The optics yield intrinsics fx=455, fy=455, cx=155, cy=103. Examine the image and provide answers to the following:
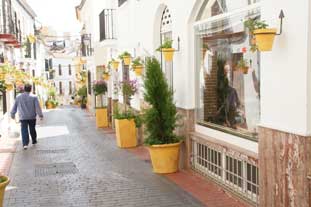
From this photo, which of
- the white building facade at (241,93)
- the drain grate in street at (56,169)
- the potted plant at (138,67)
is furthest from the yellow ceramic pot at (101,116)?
the drain grate in street at (56,169)

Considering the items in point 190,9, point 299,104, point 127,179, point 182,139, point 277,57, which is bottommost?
point 127,179

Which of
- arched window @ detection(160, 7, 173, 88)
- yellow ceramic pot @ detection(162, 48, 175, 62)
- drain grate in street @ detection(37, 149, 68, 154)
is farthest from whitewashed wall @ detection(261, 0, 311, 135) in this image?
drain grate in street @ detection(37, 149, 68, 154)

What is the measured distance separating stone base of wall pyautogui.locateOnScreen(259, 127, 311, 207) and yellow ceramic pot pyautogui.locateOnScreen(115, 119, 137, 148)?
22.7ft

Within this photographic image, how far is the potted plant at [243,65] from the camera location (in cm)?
673

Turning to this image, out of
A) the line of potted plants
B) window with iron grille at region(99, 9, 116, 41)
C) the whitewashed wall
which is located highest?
window with iron grille at region(99, 9, 116, 41)

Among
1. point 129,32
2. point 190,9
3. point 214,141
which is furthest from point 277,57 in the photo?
point 129,32

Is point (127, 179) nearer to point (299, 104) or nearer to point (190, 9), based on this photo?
point (190, 9)

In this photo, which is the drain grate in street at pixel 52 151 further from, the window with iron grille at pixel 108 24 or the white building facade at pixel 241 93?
the window with iron grille at pixel 108 24

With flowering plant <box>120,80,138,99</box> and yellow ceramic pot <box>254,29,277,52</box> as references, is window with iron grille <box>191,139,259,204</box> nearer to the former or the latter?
yellow ceramic pot <box>254,29,277,52</box>

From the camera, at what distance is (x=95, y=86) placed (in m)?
18.6

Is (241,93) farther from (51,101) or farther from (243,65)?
(51,101)

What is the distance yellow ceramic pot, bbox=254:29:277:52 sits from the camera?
5.14 m

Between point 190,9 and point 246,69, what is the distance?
2138 mm

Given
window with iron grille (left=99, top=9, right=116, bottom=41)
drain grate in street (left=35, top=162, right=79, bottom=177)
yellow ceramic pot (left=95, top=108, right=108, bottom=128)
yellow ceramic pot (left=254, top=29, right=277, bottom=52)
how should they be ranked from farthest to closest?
yellow ceramic pot (left=95, top=108, right=108, bottom=128) < window with iron grille (left=99, top=9, right=116, bottom=41) < drain grate in street (left=35, top=162, right=79, bottom=177) < yellow ceramic pot (left=254, top=29, right=277, bottom=52)
